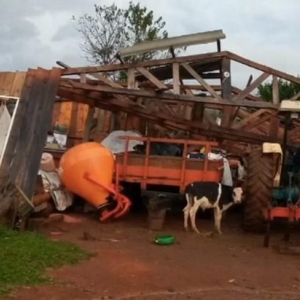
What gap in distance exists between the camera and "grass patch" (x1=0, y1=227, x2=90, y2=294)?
24.1ft

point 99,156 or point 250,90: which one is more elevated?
point 250,90

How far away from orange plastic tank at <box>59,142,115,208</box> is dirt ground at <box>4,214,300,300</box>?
574 mm

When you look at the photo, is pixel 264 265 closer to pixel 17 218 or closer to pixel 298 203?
pixel 298 203

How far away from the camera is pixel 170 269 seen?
27.9 ft

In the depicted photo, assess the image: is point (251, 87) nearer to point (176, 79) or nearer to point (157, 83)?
point (176, 79)

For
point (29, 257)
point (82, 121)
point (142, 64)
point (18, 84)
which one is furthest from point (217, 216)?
point (82, 121)

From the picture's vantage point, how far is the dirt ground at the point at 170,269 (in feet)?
23.8

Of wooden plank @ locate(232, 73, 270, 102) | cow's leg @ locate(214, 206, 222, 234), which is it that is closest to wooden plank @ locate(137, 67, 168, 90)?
wooden plank @ locate(232, 73, 270, 102)

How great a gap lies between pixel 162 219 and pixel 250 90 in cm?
267

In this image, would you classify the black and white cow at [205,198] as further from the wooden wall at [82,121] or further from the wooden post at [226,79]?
the wooden wall at [82,121]

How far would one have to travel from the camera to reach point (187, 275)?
819cm

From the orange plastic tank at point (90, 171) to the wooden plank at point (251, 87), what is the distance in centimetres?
239

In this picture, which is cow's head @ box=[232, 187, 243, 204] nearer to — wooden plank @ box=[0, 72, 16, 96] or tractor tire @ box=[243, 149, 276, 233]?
tractor tire @ box=[243, 149, 276, 233]

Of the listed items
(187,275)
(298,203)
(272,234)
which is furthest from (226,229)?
(187,275)
